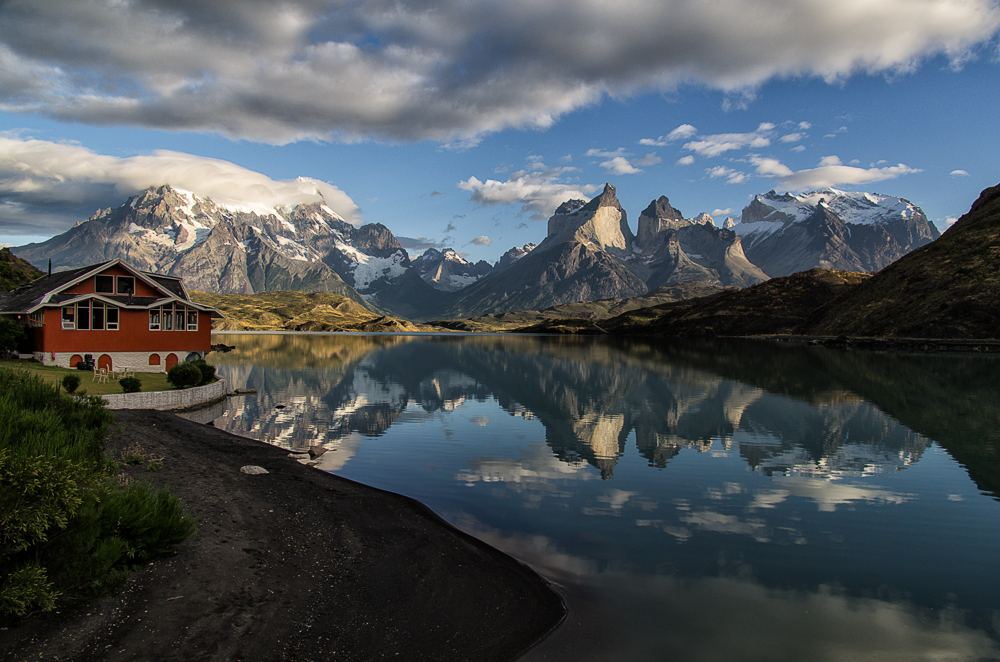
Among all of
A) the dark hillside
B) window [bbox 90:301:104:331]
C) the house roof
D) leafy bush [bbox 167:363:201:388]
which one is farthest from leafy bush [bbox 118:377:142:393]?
the dark hillside

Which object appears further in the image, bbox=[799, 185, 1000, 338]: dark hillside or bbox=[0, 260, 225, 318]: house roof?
bbox=[799, 185, 1000, 338]: dark hillside

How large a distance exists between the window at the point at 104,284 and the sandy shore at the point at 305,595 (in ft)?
169

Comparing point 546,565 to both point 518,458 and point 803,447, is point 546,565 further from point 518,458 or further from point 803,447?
point 803,447

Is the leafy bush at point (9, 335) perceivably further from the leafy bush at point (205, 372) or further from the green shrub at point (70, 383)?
the green shrub at point (70, 383)

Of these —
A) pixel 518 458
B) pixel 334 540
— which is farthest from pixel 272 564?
pixel 518 458

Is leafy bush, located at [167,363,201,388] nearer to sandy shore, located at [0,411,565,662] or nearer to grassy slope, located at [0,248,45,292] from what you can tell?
sandy shore, located at [0,411,565,662]

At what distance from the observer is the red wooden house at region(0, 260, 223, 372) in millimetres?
53625

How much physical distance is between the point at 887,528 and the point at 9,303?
274 feet

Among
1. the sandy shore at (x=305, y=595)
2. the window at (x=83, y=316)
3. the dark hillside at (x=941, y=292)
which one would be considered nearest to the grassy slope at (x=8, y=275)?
the window at (x=83, y=316)

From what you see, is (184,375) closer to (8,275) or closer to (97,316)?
(97,316)

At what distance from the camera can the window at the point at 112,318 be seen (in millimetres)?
56656

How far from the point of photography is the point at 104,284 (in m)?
59.4

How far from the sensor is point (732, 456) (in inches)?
Result: 1174

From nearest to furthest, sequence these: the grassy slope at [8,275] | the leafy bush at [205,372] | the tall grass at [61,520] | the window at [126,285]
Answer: the tall grass at [61,520]
the leafy bush at [205,372]
the window at [126,285]
the grassy slope at [8,275]
